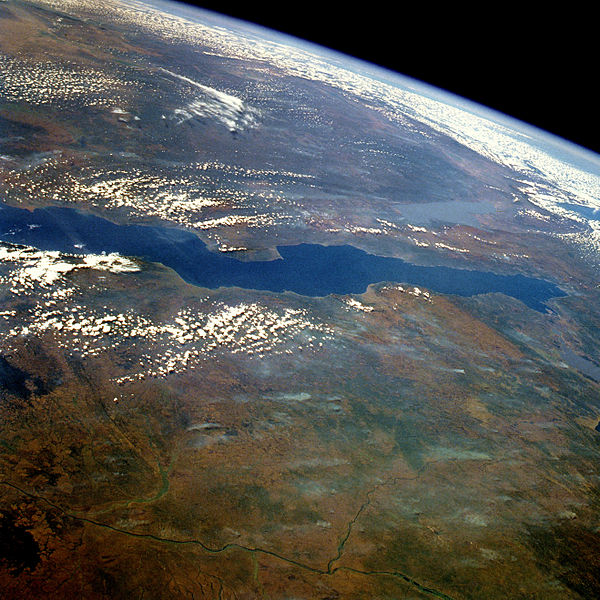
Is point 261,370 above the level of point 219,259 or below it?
below

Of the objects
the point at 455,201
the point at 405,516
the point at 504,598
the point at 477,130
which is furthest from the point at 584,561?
the point at 477,130

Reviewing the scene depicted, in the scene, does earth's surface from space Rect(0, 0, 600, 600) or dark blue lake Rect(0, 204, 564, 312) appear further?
dark blue lake Rect(0, 204, 564, 312)

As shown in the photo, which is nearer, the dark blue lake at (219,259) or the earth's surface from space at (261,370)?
the earth's surface from space at (261,370)

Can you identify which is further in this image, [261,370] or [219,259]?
[219,259]
